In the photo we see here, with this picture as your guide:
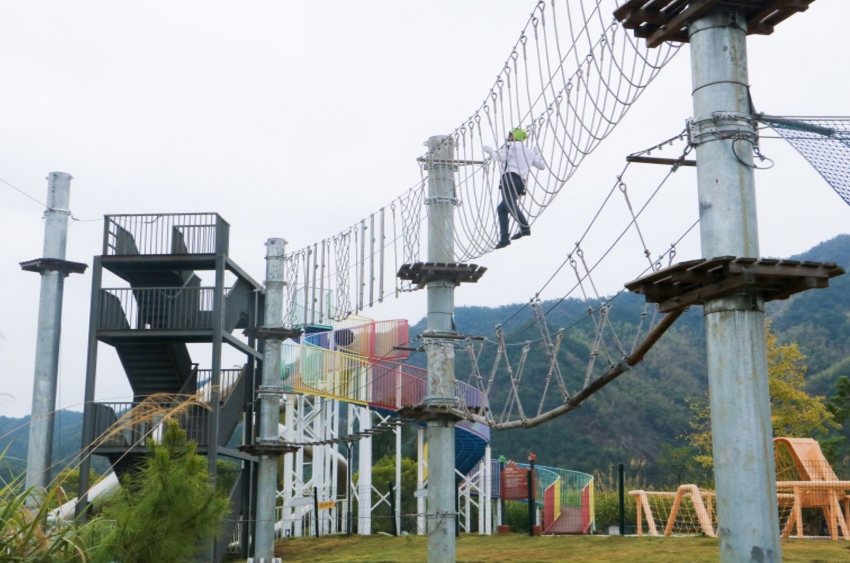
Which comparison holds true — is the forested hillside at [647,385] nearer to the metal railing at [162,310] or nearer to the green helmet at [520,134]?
the metal railing at [162,310]

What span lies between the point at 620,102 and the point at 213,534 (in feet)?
16.1

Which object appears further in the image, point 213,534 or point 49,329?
point 49,329

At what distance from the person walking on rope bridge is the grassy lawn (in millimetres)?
4901

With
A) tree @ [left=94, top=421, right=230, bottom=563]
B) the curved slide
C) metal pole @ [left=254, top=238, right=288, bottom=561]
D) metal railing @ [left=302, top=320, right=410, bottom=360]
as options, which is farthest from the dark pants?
metal railing @ [left=302, top=320, right=410, bottom=360]

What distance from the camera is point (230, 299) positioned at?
22.5 meters

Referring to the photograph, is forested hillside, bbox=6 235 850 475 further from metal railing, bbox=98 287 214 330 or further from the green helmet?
the green helmet

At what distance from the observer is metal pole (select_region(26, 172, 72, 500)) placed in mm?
17688

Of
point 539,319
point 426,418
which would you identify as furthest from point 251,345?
point 539,319

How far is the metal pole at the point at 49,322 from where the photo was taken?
1769cm

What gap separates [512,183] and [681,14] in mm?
4674

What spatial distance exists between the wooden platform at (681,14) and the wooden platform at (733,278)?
1742mm

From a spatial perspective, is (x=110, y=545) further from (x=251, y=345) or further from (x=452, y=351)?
(x=251, y=345)

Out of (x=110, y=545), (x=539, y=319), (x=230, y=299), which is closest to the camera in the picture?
(x=110, y=545)

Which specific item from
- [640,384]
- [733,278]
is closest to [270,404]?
[733,278]
